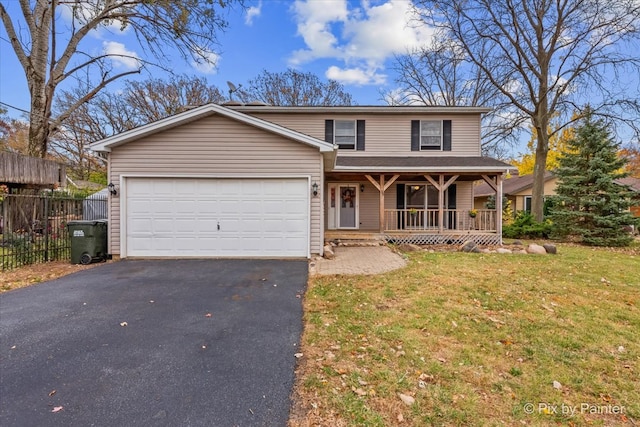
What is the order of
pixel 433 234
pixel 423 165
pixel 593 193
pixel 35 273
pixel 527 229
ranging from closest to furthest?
pixel 35 273 → pixel 423 165 → pixel 433 234 → pixel 593 193 → pixel 527 229

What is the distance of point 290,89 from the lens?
2344 cm

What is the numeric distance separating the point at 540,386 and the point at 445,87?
23.6 metres

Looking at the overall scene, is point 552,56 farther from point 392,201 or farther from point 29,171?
point 29,171

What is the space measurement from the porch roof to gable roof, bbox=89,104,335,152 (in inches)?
106

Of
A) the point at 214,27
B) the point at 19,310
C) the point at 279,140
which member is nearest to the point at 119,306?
the point at 19,310

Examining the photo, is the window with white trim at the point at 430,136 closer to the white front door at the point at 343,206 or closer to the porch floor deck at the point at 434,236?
the white front door at the point at 343,206

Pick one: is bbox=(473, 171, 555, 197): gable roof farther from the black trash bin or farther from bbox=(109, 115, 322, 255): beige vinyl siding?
the black trash bin

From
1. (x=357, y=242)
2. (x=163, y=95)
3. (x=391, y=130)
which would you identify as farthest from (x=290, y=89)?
(x=357, y=242)

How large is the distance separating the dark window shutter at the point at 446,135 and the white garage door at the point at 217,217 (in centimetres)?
773

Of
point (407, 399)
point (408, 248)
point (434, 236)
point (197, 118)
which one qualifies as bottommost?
point (407, 399)

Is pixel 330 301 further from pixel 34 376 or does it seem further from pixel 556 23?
pixel 556 23

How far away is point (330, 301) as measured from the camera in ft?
16.6

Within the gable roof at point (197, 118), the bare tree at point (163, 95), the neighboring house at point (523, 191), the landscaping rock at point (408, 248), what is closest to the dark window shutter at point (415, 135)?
the landscaping rock at point (408, 248)

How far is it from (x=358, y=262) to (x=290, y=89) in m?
19.2
